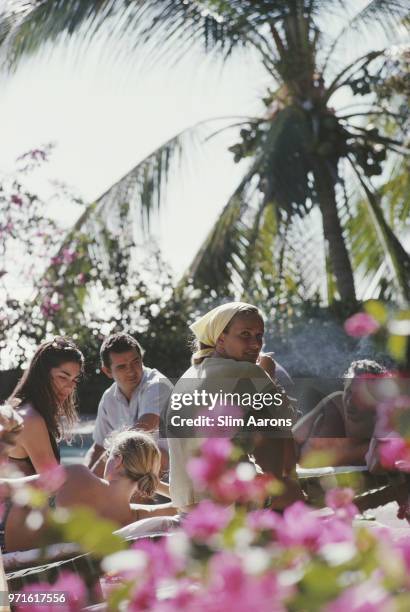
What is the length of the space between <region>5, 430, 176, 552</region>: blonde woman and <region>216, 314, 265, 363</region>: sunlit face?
1.47 ft

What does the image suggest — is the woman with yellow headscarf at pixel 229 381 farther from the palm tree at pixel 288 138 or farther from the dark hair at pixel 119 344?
the palm tree at pixel 288 138

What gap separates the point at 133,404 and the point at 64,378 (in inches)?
40.1

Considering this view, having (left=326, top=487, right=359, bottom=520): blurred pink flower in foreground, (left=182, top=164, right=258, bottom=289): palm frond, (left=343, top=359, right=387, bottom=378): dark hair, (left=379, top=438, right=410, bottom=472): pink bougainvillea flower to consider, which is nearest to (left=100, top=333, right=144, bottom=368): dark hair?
(left=343, top=359, right=387, bottom=378): dark hair

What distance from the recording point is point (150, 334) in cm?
1181

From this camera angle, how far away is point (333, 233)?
10352 mm

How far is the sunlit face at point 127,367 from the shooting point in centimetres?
469

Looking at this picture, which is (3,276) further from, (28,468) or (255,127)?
(28,468)

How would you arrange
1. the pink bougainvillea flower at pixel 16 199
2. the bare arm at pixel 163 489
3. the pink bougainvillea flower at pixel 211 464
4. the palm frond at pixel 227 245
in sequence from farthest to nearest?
the pink bougainvillea flower at pixel 16 199 → the palm frond at pixel 227 245 → the bare arm at pixel 163 489 → the pink bougainvillea flower at pixel 211 464

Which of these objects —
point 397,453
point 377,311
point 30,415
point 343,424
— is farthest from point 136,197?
point 377,311

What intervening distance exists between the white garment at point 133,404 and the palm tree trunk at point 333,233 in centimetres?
586

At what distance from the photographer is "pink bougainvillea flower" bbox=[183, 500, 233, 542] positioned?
2.87ft

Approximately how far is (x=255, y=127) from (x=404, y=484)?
8.92m

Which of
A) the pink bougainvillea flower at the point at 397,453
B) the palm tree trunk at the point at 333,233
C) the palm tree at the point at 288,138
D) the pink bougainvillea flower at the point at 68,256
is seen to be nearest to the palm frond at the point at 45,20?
the palm tree at the point at 288,138

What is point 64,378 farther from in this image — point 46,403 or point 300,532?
point 300,532
